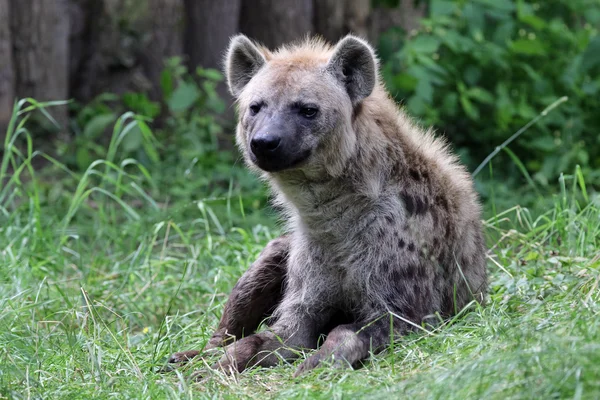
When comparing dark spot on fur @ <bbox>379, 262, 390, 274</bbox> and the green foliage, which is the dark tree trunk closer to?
the green foliage

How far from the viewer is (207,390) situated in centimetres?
307

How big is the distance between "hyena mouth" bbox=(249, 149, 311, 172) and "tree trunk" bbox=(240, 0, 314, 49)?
3.64 metres

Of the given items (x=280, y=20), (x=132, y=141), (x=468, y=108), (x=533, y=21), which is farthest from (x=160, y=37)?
(x=533, y=21)

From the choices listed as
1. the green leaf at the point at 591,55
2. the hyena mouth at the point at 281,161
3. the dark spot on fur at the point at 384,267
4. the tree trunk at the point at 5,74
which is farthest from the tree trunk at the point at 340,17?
the dark spot on fur at the point at 384,267

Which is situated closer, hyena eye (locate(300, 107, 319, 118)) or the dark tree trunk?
hyena eye (locate(300, 107, 319, 118))

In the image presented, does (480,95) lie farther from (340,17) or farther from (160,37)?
(160,37)

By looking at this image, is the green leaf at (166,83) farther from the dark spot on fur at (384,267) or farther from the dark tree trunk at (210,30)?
the dark spot on fur at (384,267)

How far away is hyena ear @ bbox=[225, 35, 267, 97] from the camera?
3.88m

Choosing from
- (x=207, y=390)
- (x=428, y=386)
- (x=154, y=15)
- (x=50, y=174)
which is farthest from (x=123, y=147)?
(x=428, y=386)

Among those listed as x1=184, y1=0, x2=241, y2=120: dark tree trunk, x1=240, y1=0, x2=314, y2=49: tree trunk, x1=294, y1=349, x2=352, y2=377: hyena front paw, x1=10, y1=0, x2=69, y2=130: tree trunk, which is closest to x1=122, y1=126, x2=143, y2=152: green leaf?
x1=10, y1=0, x2=69, y2=130: tree trunk

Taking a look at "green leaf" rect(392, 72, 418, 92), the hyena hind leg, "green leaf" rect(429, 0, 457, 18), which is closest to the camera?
the hyena hind leg

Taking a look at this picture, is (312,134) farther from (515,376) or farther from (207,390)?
(515,376)

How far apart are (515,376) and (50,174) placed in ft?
14.9

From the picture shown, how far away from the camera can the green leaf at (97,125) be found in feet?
21.5
